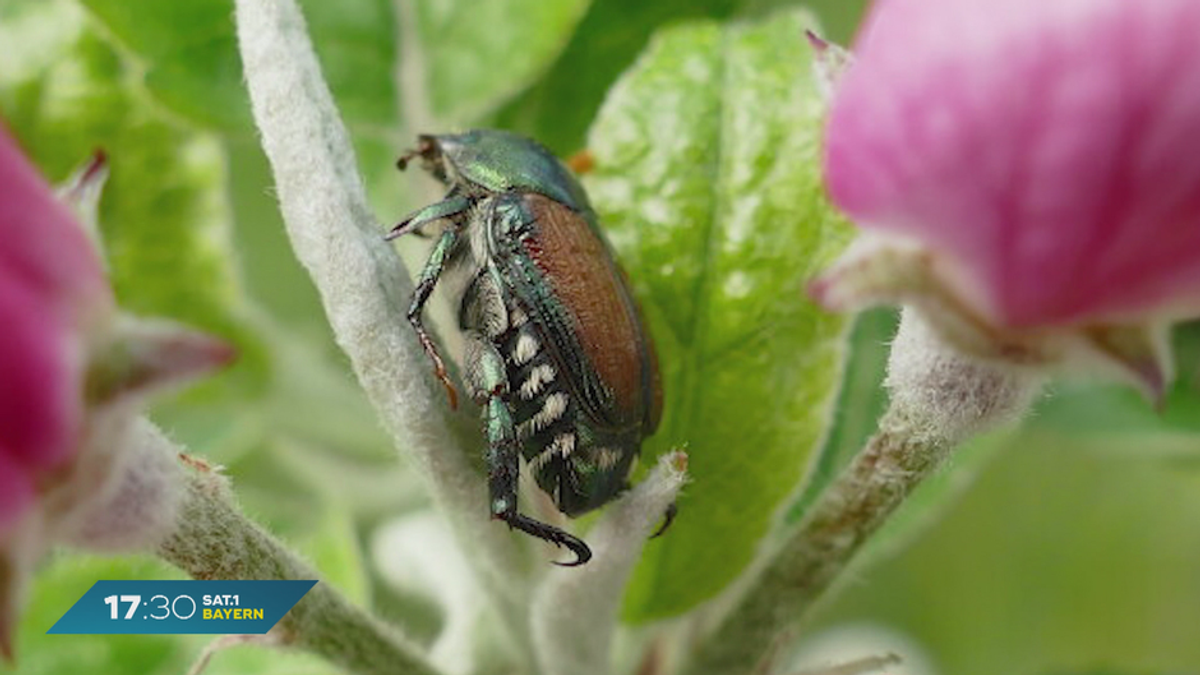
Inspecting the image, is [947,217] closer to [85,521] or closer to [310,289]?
[85,521]

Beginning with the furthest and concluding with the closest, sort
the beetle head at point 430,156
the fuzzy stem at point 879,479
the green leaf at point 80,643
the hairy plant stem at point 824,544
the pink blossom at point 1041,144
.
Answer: the green leaf at point 80,643
the beetle head at point 430,156
the hairy plant stem at point 824,544
the fuzzy stem at point 879,479
the pink blossom at point 1041,144

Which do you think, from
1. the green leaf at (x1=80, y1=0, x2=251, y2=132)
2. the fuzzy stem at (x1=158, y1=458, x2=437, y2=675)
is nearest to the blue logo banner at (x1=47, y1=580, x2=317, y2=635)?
the fuzzy stem at (x1=158, y1=458, x2=437, y2=675)

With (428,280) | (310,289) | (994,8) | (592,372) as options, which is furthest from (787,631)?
(310,289)

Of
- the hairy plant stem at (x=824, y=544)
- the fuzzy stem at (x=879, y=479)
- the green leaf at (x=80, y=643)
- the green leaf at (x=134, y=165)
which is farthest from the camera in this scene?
the green leaf at (x=134, y=165)

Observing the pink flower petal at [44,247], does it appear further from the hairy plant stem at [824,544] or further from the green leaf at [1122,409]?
the green leaf at [1122,409]

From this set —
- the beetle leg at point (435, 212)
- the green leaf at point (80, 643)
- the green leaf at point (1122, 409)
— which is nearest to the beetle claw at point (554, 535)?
the beetle leg at point (435, 212)

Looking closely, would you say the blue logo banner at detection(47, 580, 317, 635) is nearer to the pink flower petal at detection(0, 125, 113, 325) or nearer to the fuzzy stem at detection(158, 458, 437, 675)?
the fuzzy stem at detection(158, 458, 437, 675)

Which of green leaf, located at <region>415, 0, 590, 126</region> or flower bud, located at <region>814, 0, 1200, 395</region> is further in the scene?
green leaf, located at <region>415, 0, 590, 126</region>
